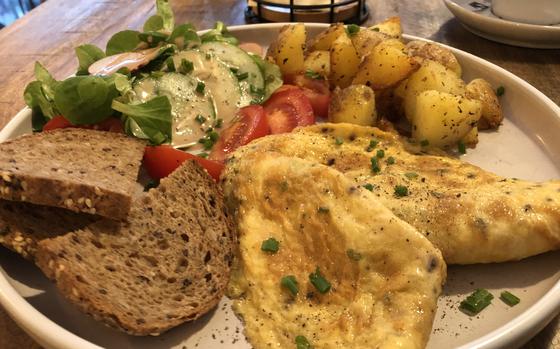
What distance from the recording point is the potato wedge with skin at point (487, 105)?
2.45 m

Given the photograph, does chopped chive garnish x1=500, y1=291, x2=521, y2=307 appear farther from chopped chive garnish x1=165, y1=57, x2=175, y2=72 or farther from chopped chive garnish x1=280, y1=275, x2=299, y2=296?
chopped chive garnish x1=165, y1=57, x2=175, y2=72

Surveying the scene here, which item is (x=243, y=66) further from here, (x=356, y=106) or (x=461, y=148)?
(x=461, y=148)

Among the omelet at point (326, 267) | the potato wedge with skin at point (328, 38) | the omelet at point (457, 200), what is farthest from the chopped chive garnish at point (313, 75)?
A: the omelet at point (326, 267)

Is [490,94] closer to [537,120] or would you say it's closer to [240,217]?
[537,120]

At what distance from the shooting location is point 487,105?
2.45 meters

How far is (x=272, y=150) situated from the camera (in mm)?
2086

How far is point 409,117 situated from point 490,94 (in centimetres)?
44

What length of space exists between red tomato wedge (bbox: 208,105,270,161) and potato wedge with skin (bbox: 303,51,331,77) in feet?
1.43

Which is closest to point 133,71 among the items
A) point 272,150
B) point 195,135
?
point 195,135

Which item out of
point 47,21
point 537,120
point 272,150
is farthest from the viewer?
point 47,21

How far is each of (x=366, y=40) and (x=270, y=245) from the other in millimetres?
1377

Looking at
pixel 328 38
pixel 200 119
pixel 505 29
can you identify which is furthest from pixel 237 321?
pixel 505 29

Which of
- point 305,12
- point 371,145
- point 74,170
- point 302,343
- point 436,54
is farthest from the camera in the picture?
point 305,12

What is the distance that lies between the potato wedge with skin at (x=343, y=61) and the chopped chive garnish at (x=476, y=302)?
4.60 feet
